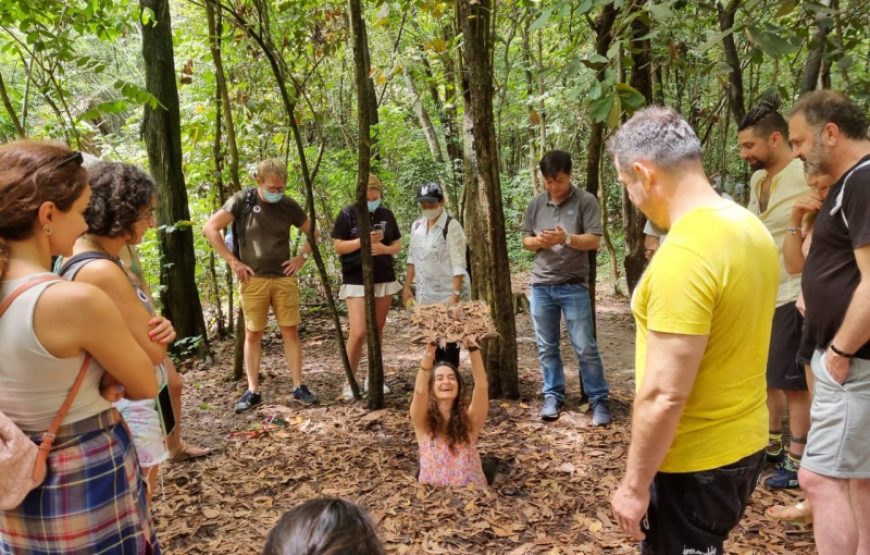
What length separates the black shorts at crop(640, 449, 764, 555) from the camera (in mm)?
1807

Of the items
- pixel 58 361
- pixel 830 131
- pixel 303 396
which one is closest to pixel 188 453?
pixel 303 396

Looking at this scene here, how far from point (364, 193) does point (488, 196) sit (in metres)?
1.11

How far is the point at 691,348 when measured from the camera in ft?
5.35

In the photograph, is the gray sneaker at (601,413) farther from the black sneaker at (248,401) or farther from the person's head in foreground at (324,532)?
the person's head in foreground at (324,532)

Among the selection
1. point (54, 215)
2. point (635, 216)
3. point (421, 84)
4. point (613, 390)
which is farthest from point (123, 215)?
point (421, 84)

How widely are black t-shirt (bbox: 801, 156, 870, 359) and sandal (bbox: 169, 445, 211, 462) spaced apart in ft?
13.6

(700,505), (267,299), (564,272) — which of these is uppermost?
(564,272)

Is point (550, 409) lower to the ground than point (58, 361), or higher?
lower

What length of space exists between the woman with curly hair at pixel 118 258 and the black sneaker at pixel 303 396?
2.49 metres

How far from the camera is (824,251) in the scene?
241cm

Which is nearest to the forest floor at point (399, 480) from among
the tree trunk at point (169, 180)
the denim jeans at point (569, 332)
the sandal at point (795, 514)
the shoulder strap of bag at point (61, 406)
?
the sandal at point (795, 514)

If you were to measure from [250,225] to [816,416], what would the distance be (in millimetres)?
4529

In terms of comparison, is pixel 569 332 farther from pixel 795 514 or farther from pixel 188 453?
pixel 188 453

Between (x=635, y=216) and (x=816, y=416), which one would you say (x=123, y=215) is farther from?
(x=635, y=216)
